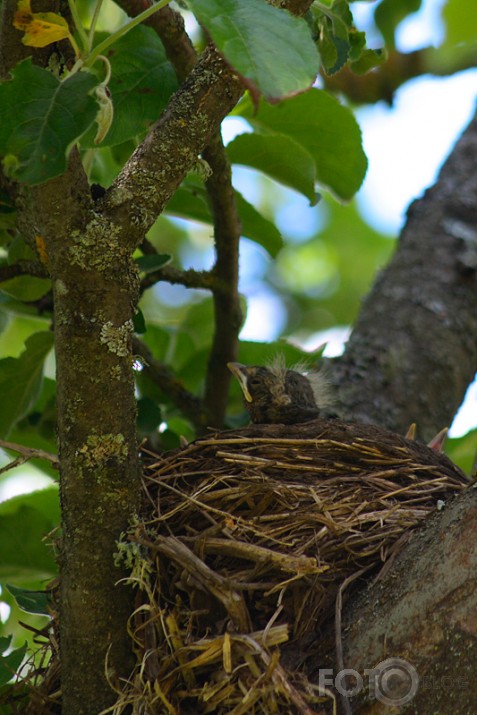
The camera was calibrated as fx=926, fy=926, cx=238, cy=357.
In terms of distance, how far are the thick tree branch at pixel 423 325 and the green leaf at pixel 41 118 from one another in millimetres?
1734

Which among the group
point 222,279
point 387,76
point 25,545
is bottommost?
point 387,76

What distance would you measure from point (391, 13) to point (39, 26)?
1.79 meters

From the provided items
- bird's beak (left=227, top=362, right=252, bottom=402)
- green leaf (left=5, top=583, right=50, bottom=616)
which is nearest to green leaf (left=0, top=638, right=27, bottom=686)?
green leaf (left=5, top=583, right=50, bottom=616)

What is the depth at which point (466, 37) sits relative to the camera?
2467 millimetres

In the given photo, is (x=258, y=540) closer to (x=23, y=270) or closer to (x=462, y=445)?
(x=23, y=270)

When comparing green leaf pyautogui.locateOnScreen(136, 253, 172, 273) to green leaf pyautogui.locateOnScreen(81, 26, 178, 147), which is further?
green leaf pyautogui.locateOnScreen(136, 253, 172, 273)

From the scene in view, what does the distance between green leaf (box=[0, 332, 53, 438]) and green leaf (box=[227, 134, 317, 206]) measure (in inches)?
30.1

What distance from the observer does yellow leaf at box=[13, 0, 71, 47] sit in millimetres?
1567

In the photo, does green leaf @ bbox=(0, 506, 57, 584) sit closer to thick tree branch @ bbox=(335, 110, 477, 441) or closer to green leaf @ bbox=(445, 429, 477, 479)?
thick tree branch @ bbox=(335, 110, 477, 441)

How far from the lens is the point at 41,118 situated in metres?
1.45

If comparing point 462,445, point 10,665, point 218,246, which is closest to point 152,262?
point 218,246

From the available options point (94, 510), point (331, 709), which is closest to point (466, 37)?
point (94, 510)

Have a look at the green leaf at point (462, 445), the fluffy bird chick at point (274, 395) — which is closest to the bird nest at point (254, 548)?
the fluffy bird chick at point (274, 395)

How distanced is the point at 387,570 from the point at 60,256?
2.67 feet
